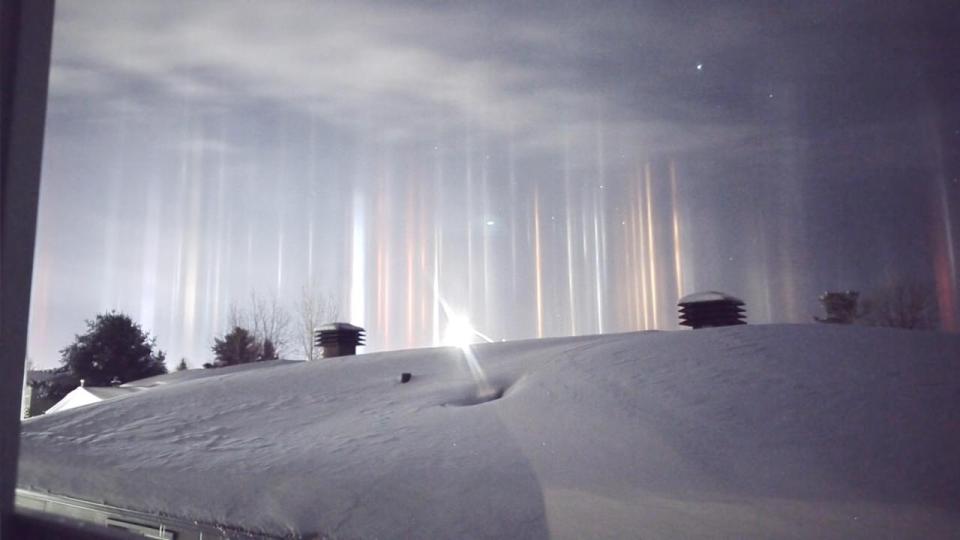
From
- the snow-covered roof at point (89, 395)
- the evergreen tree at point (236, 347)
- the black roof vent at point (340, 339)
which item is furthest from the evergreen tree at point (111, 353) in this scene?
the black roof vent at point (340, 339)

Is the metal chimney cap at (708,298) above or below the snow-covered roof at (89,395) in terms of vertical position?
above

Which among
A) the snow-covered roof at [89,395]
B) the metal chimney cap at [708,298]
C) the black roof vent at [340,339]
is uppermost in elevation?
the metal chimney cap at [708,298]

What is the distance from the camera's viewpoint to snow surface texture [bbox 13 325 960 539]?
2.45m

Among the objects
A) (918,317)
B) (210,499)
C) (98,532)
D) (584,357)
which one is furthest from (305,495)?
(918,317)

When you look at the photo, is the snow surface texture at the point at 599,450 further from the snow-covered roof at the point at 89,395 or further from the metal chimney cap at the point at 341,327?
the snow-covered roof at the point at 89,395

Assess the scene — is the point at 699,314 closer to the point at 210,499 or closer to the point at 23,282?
the point at 210,499

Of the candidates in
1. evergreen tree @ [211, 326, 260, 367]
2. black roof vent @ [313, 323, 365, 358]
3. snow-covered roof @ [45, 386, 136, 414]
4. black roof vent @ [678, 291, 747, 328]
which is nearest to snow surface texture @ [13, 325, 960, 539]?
black roof vent @ [678, 291, 747, 328]

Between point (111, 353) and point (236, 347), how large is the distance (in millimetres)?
4709

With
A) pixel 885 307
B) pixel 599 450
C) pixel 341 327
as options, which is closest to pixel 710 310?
pixel 599 450

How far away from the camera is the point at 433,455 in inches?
135

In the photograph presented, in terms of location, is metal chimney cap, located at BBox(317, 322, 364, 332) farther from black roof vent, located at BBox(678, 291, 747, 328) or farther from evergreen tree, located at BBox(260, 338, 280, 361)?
evergreen tree, located at BBox(260, 338, 280, 361)

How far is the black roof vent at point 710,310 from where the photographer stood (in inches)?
319

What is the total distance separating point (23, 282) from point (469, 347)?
262 inches

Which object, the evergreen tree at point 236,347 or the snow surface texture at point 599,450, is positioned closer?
the snow surface texture at point 599,450
